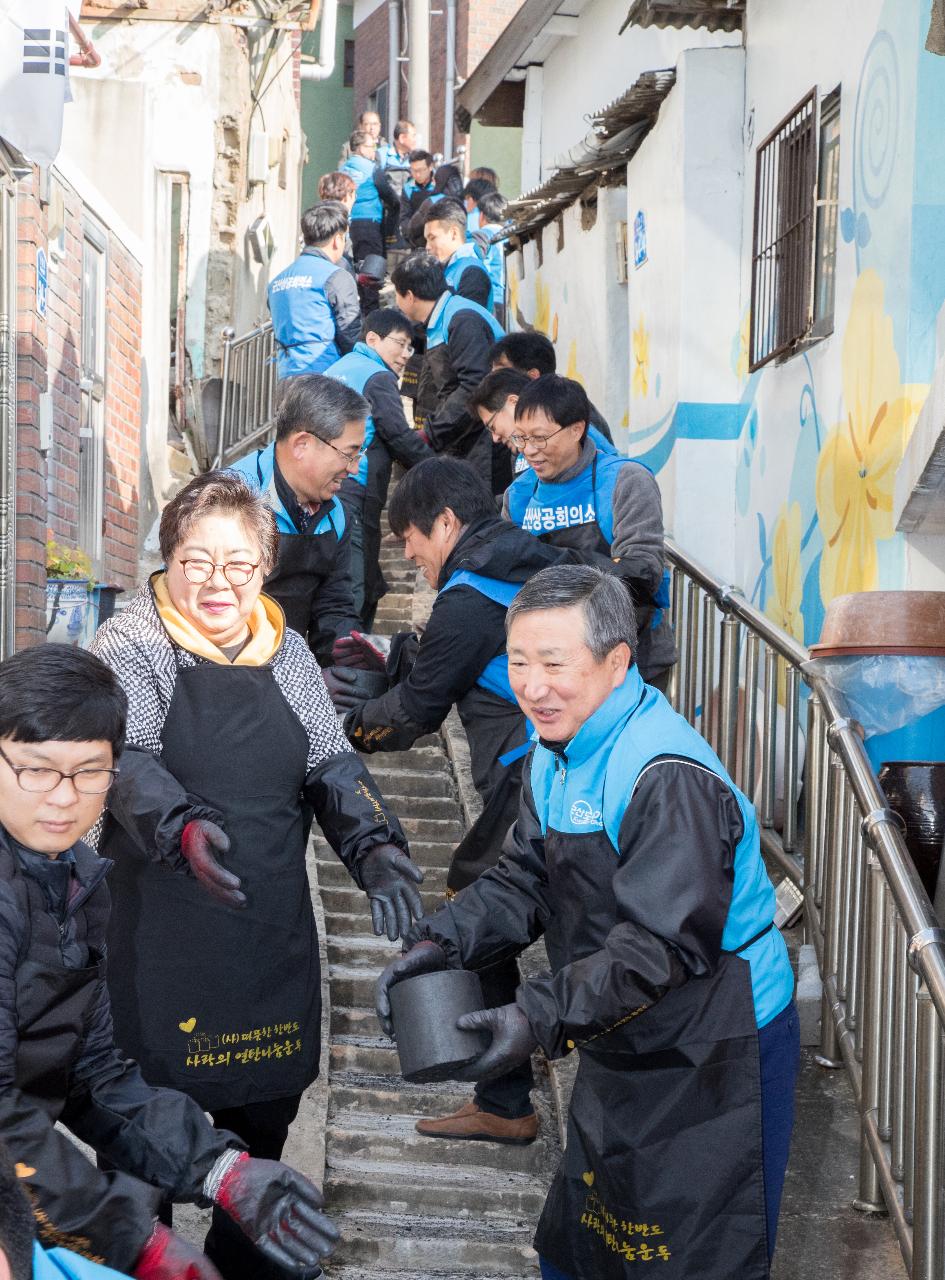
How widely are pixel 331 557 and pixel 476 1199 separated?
190 cm

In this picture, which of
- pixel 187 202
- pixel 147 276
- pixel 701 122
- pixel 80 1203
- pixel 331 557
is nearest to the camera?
pixel 80 1203

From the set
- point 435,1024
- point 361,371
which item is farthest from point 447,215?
point 435,1024

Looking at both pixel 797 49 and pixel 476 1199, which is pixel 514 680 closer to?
pixel 476 1199

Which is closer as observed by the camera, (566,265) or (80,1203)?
(80,1203)

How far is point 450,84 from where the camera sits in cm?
2194

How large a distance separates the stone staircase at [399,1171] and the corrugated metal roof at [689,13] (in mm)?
4632

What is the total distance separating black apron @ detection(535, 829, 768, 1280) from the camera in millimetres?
2686

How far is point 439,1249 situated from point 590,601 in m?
2.17

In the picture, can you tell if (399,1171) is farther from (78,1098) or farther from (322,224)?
(322,224)

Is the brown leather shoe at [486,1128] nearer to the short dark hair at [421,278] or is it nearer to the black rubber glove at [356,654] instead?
the black rubber glove at [356,654]

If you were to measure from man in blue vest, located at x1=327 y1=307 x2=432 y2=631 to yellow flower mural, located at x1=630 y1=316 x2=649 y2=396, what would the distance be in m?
2.00

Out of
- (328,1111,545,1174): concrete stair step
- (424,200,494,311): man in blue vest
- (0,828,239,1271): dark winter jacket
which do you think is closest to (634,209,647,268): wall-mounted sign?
(424,200,494,311): man in blue vest

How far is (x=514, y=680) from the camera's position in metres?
2.90

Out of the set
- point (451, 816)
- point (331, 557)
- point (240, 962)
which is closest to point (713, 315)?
point (451, 816)
